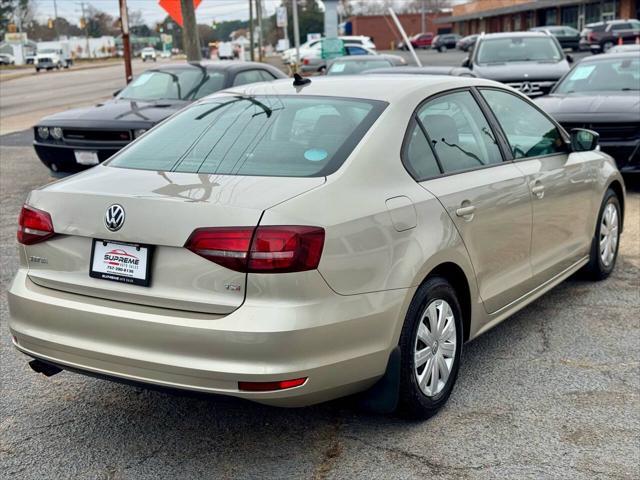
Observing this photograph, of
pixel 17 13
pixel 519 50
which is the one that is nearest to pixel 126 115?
pixel 519 50

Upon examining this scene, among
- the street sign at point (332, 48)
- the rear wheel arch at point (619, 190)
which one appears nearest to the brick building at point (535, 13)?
the street sign at point (332, 48)

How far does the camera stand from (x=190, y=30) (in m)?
17.2

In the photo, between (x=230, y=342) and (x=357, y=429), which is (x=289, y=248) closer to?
(x=230, y=342)

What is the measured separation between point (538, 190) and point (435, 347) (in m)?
1.50

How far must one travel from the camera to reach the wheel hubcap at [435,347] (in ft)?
13.3

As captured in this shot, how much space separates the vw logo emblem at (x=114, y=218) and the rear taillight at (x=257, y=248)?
13.9 inches

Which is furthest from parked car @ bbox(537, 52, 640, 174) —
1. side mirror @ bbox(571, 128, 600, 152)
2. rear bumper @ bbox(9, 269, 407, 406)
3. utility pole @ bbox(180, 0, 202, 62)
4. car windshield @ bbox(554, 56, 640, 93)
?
utility pole @ bbox(180, 0, 202, 62)

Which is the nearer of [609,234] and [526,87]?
[609,234]

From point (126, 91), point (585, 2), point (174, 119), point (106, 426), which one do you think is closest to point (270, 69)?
point (126, 91)

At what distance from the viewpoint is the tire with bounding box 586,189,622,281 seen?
6324mm

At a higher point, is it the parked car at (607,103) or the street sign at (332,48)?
the street sign at (332,48)

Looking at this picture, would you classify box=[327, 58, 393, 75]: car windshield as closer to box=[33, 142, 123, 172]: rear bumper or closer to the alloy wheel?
box=[33, 142, 123, 172]: rear bumper

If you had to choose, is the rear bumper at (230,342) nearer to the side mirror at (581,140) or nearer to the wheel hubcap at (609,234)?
the side mirror at (581,140)

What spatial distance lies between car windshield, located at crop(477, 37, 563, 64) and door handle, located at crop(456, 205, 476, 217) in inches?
485
